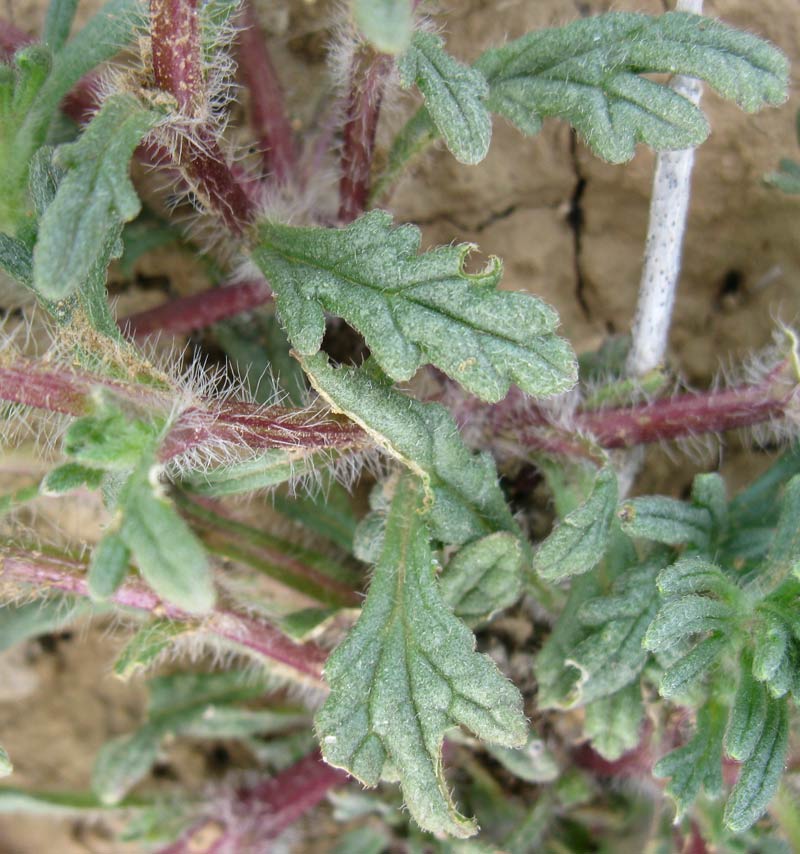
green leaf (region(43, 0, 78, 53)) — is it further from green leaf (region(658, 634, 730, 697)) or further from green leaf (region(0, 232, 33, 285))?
green leaf (region(658, 634, 730, 697))

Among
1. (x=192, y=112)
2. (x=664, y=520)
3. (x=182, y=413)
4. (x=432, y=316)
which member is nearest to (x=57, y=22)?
(x=192, y=112)

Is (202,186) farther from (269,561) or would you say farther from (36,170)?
(269,561)

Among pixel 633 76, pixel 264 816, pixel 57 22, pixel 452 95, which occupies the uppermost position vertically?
pixel 633 76

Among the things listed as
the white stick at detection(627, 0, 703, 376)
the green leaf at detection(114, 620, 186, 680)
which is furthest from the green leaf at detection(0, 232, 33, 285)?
the white stick at detection(627, 0, 703, 376)

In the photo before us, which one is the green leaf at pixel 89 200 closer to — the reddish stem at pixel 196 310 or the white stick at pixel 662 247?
the reddish stem at pixel 196 310

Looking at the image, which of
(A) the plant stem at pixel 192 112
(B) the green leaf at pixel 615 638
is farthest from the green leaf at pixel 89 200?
(B) the green leaf at pixel 615 638

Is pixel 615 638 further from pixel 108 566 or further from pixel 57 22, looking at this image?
pixel 57 22
